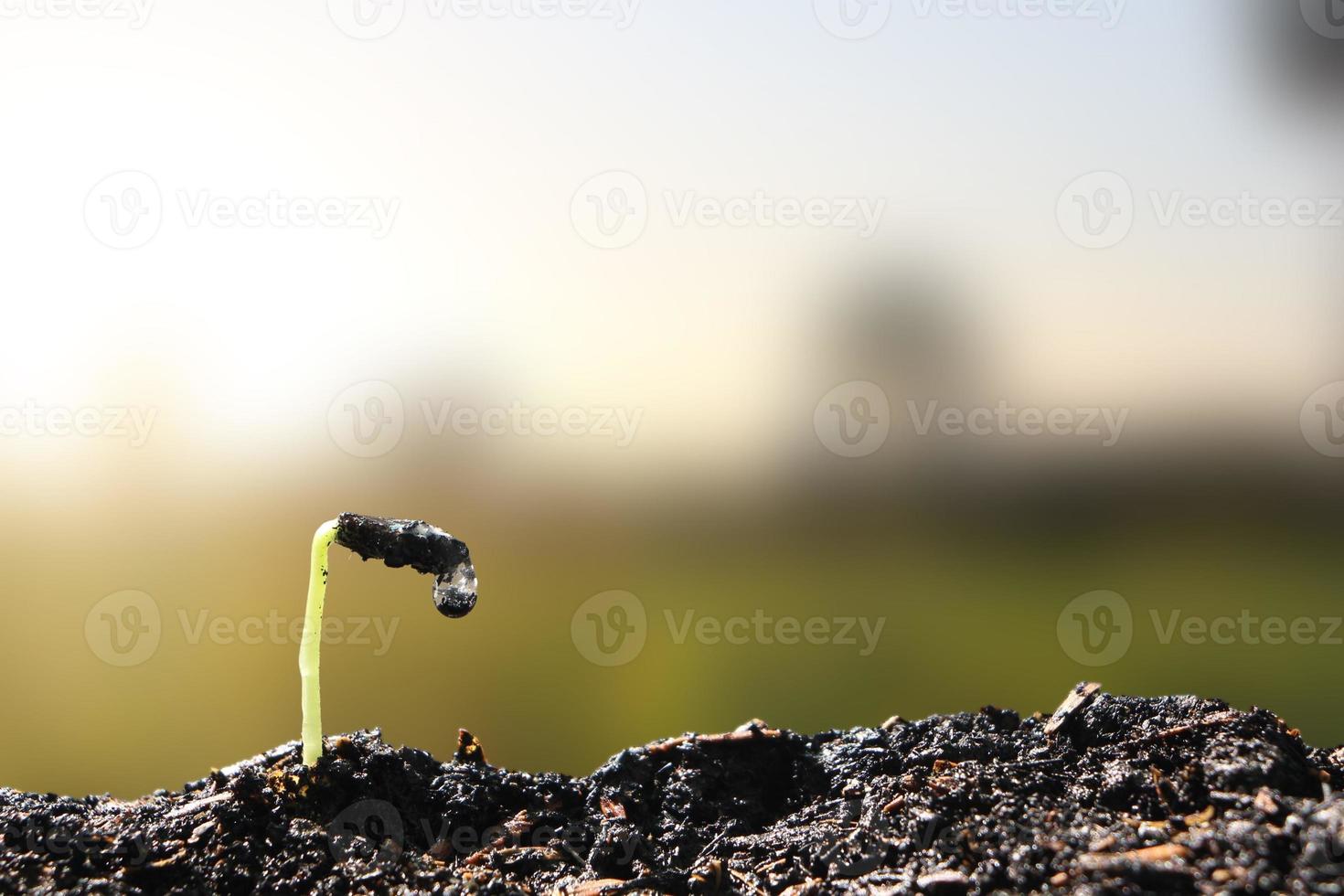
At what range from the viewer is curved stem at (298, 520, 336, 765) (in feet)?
5.86

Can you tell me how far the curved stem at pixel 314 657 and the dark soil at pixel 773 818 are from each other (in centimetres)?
5

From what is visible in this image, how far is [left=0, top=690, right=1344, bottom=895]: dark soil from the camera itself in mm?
1311

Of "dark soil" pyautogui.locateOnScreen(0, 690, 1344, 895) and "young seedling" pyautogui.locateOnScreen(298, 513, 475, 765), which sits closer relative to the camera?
"dark soil" pyautogui.locateOnScreen(0, 690, 1344, 895)

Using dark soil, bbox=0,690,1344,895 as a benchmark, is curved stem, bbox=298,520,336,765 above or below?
above

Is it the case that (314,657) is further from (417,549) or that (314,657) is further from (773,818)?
(773,818)

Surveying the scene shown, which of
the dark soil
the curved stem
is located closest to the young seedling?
the curved stem

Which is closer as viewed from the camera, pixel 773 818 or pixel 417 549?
pixel 417 549

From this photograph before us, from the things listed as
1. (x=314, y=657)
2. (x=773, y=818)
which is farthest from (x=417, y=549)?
(x=773, y=818)

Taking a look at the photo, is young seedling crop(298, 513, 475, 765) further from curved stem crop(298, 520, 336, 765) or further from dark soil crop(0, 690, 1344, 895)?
dark soil crop(0, 690, 1344, 895)

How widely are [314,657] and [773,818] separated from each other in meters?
0.99

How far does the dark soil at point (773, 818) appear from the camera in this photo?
1.31 metres

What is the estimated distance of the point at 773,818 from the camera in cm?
186

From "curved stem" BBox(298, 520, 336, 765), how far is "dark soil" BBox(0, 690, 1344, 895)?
50 millimetres

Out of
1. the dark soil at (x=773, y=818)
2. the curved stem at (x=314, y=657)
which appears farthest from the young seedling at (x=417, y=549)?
the dark soil at (x=773, y=818)
